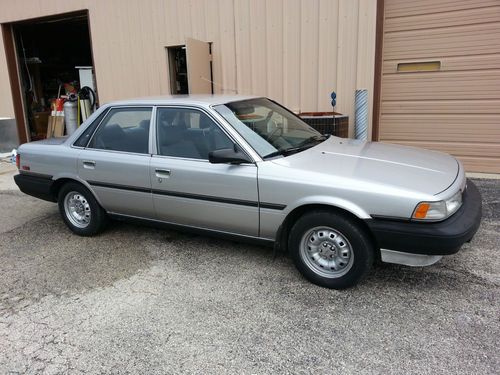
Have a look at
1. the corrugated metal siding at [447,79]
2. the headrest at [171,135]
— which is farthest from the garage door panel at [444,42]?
the headrest at [171,135]

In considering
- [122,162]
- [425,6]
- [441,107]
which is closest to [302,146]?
[122,162]

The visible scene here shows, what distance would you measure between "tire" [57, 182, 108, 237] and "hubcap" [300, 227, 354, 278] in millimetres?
2408

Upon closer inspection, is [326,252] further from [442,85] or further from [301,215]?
[442,85]

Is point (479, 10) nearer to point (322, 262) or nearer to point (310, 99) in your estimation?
point (310, 99)

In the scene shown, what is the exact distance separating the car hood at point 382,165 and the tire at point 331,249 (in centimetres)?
36

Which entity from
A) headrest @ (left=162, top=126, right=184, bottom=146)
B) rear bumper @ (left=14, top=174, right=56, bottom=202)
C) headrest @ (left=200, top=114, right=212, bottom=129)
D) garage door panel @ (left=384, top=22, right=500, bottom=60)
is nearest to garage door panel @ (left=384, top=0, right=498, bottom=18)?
garage door panel @ (left=384, top=22, right=500, bottom=60)

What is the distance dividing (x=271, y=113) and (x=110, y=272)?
7.22 ft

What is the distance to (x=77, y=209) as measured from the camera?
484cm

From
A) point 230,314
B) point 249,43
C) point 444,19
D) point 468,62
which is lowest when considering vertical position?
point 230,314

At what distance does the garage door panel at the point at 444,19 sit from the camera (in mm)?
6137

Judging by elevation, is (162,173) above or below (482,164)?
above

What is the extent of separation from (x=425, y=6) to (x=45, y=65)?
1166cm

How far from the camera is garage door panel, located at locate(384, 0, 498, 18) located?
6188mm

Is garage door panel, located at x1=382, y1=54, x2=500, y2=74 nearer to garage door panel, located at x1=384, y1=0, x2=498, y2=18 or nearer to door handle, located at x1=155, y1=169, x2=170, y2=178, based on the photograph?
garage door panel, located at x1=384, y1=0, x2=498, y2=18
